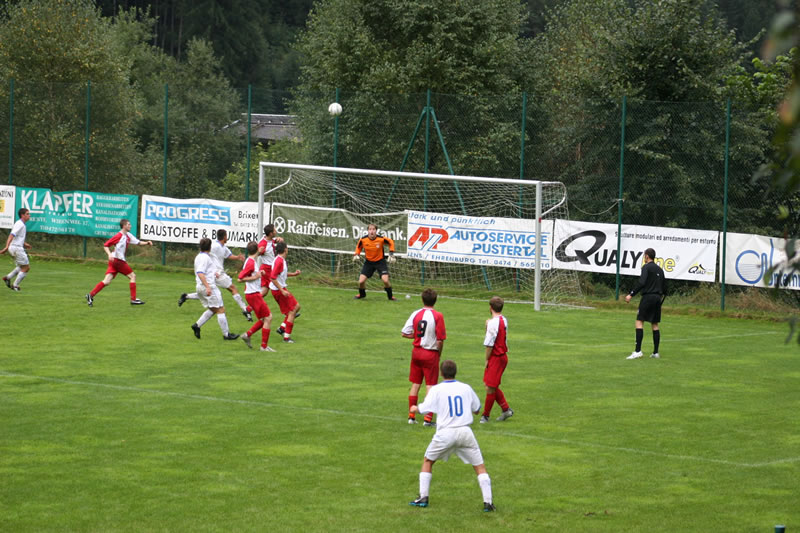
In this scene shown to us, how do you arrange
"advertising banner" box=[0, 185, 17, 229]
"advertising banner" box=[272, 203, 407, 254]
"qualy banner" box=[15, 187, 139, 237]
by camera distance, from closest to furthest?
1. "advertising banner" box=[272, 203, 407, 254]
2. "qualy banner" box=[15, 187, 139, 237]
3. "advertising banner" box=[0, 185, 17, 229]

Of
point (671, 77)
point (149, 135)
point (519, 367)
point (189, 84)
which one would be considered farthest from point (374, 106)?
point (189, 84)

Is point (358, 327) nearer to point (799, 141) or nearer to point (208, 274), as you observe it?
point (208, 274)

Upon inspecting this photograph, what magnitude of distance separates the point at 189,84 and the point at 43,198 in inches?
1393

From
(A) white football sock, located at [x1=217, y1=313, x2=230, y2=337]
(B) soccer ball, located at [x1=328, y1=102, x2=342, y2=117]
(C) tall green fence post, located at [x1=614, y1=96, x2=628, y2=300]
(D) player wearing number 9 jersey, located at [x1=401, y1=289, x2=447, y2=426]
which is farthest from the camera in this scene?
(B) soccer ball, located at [x1=328, y1=102, x2=342, y2=117]

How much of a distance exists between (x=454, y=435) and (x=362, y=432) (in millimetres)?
3598

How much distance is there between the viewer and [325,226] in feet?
97.1

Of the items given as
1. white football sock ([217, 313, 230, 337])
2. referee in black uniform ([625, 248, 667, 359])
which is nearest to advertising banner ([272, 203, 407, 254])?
white football sock ([217, 313, 230, 337])

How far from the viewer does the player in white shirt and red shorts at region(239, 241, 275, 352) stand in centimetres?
1864

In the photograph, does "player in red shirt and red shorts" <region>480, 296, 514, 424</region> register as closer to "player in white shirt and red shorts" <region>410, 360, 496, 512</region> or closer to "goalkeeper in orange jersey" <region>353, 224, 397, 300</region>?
"player in white shirt and red shorts" <region>410, 360, 496, 512</region>

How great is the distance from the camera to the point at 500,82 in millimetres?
35500

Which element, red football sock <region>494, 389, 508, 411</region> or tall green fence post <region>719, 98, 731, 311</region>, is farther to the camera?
tall green fence post <region>719, 98, 731, 311</region>

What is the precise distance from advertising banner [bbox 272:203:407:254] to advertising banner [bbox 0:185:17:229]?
1036cm

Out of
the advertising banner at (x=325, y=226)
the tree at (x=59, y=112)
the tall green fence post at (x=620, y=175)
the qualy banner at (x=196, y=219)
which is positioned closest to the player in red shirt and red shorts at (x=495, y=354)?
the tall green fence post at (x=620, y=175)

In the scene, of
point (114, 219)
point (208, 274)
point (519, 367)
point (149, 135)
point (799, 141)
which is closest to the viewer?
point (799, 141)
